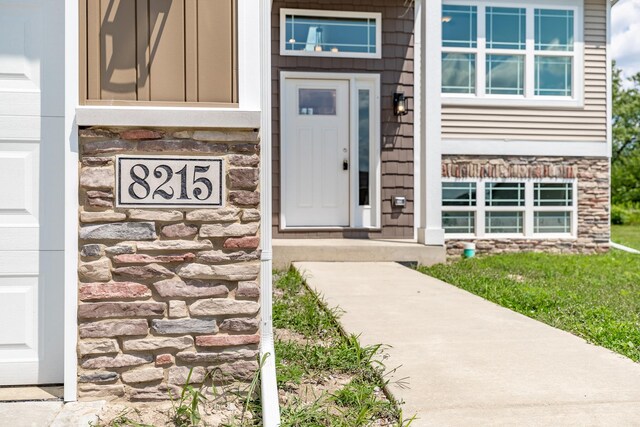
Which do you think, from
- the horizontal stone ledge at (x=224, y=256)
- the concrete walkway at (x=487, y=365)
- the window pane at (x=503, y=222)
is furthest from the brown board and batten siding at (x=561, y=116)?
the horizontal stone ledge at (x=224, y=256)

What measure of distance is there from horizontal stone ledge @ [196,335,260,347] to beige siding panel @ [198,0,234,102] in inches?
42.5

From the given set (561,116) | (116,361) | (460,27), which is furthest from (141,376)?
(561,116)

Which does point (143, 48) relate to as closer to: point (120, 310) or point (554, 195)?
point (120, 310)

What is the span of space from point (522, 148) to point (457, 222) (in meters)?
1.37

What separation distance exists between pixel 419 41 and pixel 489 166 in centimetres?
199

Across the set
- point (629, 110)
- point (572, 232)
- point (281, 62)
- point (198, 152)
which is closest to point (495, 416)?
point (198, 152)

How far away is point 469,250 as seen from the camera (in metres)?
7.30

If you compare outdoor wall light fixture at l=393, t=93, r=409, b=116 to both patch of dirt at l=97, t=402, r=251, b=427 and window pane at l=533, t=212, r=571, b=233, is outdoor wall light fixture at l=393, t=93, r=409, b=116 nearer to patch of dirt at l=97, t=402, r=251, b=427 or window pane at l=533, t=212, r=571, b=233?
window pane at l=533, t=212, r=571, b=233

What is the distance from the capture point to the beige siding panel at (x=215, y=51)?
2408mm

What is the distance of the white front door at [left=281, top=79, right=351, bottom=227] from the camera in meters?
6.69

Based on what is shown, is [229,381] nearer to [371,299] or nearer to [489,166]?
[371,299]

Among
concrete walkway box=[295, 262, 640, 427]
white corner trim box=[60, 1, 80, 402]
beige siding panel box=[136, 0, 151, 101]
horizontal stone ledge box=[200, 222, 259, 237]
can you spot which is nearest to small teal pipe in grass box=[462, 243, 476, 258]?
concrete walkway box=[295, 262, 640, 427]

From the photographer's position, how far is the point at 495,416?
2055 mm

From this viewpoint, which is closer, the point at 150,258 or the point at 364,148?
the point at 150,258
